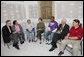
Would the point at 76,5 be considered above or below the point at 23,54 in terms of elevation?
above

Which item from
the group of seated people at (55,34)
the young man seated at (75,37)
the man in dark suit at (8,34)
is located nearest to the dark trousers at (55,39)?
the group of seated people at (55,34)

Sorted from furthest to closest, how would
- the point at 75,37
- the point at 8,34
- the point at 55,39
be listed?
1. the point at 8,34
2. the point at 55,39
3. the point at 75,37

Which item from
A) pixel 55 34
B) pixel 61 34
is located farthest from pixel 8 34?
pixel 61 34

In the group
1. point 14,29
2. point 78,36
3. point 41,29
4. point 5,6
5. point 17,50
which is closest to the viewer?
point 78,36

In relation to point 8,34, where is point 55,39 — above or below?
below

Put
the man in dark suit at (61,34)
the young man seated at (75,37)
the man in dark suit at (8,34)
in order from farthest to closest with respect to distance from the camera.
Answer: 1. the man in dark suit at (8,34)
2. the man in dark suit at (61,34)
3. the young man seated at (75,37)

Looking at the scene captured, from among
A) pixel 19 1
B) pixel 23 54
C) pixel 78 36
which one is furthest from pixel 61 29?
pixel 19 1

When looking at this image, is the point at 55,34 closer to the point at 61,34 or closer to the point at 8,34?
the point at 61,34

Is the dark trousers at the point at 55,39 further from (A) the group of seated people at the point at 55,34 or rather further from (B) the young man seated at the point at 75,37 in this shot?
(B) the young man seated at the point at 75,37

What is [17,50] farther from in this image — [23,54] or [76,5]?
[76,5]

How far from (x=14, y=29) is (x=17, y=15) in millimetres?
1345

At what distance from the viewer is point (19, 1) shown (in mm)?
5008

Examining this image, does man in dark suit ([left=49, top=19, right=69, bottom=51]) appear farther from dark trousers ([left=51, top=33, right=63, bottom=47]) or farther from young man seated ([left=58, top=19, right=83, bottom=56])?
young man seated ([left=58, top=19, right=83, bottom=56])

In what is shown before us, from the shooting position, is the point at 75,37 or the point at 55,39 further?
the point at 55,39
